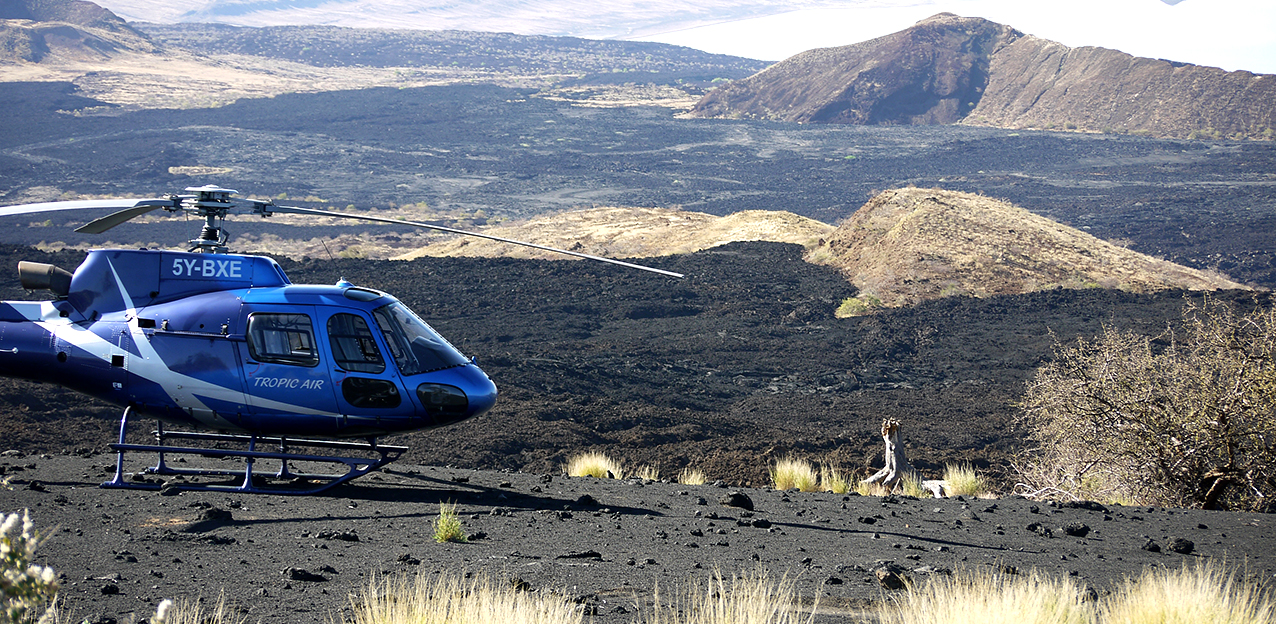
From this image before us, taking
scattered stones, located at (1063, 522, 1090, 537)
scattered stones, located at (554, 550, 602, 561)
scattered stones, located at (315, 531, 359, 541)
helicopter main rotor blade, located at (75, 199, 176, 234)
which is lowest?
scattered stones, located at (315, 531, 359, 541)

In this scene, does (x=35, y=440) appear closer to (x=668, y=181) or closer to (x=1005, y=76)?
(x=668, y=181)

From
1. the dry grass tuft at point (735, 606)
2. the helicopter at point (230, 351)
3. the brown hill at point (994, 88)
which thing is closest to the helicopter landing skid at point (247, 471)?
the helicopter at point (230, 351)

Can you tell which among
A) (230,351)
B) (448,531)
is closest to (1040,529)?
(448,531)

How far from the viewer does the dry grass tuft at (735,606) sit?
4.90 m

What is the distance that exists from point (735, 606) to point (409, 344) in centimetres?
499

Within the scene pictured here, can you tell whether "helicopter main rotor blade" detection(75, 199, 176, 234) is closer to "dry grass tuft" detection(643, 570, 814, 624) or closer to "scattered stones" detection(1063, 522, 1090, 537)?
"dry grass tuft" detection(643, 570, 814, 624)

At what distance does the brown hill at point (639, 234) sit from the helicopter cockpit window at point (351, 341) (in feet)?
89.6

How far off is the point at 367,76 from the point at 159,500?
443ft

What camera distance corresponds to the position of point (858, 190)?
223ft

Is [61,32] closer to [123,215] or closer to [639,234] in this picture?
[639,234]

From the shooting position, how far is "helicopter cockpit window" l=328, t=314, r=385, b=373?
932cm

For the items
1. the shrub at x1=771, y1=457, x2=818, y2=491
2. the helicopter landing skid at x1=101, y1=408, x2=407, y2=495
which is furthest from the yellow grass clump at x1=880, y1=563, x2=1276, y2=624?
the shrub at x1=771, y1=457, x2=818, y2=491

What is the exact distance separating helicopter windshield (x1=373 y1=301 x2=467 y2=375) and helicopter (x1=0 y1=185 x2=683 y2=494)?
0.01 meters

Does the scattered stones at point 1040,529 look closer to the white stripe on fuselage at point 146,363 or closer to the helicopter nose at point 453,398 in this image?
the helicopter nose at point 453,398
